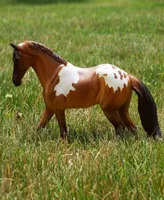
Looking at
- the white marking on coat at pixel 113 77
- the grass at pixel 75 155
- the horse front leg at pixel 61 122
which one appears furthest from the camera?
the horse front leg at pixel 61 122

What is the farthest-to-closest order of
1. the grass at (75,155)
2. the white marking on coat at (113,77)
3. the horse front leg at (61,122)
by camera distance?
the horse front leg at (61,122)
the white marking on coat at (113,77)
the grass at (75,155)

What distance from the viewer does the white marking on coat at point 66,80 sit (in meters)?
3.06

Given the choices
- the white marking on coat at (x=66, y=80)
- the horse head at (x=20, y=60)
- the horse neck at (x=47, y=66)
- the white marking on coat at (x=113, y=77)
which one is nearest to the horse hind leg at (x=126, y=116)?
the white marking on coat at (x=113, y=77)

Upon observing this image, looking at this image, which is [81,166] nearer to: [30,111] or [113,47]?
[30,111]

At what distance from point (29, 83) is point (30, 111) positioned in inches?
28.3

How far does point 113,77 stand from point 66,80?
10.7 inches

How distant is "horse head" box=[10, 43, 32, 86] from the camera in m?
3.11

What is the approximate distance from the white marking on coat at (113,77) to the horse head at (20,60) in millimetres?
424

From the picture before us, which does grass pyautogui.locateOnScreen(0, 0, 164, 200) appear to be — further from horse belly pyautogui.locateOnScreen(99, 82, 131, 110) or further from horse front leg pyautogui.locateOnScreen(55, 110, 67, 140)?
horse belly pyautogui.locateOnScreen(99, 82, 131, 110)

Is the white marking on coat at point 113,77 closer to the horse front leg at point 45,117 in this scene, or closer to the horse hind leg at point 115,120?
the horse hind leg at point 115,120

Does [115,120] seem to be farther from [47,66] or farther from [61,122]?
[47,66]

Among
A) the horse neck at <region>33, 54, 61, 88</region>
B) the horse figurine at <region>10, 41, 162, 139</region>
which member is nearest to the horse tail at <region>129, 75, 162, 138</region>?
the horse figurine at <region>10, 41, 162, 139</region>

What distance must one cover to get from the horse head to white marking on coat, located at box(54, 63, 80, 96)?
8.3 inches

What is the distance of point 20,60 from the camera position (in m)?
3.13
